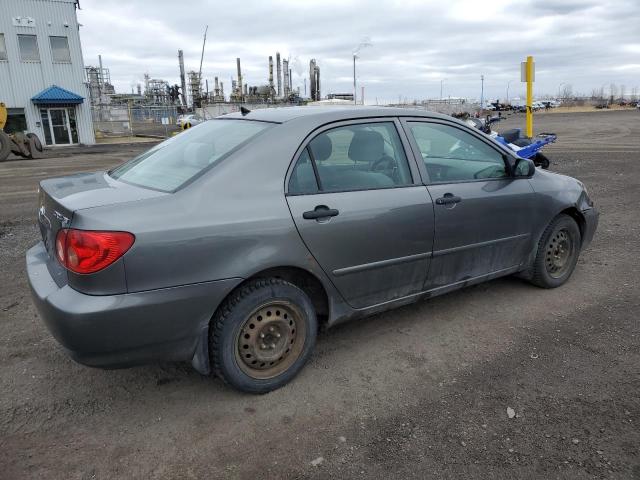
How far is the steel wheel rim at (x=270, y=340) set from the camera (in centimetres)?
289

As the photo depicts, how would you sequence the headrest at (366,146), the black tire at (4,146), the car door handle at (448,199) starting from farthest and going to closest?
the black tire at (4,146)
the car door handle at (448,199)
the headrest at (366,146)

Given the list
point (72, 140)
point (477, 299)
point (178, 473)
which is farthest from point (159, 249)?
point (72, 140)

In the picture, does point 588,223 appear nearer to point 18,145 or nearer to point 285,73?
point 18,145

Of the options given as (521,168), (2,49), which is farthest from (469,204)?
(2,49)

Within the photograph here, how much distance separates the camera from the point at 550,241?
4.38 meters

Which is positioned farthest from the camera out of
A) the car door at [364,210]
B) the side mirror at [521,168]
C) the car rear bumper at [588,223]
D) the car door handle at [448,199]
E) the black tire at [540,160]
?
the black tire at [540,160]

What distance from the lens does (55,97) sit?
2888 cm

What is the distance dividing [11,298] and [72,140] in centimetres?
2976

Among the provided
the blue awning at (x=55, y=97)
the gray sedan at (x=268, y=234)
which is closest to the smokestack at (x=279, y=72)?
the blue awning at (x=55, y=97)

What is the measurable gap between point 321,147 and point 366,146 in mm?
398

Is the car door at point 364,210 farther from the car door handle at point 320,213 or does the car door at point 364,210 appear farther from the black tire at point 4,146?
the black tire at point 4,146

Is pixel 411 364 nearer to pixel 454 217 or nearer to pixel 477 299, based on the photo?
pixel 454 217

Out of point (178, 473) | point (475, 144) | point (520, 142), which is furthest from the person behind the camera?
point (520, 142)

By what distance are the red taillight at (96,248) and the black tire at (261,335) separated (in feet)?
2.09
